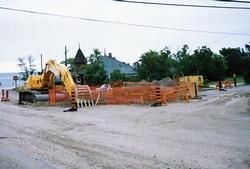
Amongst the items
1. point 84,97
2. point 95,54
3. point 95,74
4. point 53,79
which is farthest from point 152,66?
point 84,97

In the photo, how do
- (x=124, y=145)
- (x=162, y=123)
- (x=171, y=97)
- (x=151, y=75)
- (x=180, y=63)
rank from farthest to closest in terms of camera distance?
1. (x=180, y=63)
2. (x=151, y=75)
3. (x=171, y=97)
4. (x=162, y=123)
5. (x=124, y=145)

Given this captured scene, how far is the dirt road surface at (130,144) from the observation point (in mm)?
9020

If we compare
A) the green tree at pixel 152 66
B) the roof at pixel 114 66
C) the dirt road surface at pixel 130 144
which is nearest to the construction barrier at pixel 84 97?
the dirt road surface at pixel 130 144

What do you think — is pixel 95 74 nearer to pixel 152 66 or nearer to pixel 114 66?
pixel 152 66

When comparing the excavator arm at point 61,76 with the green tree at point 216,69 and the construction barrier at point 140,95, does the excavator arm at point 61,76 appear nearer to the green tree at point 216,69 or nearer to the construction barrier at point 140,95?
the construction barrier at point 140,95

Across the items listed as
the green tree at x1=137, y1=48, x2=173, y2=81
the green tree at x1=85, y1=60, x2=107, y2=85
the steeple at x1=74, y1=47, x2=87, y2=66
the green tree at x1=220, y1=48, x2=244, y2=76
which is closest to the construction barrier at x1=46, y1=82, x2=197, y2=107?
the green tree at x1=85, y1=60, x2=107, y2=85

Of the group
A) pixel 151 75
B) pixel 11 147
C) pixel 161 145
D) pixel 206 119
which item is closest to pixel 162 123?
pixel 206 119

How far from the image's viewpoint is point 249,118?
1695cm

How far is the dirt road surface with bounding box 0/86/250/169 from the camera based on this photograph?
29.6 feet

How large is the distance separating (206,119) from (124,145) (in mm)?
6922

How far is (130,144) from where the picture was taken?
37.3 ft

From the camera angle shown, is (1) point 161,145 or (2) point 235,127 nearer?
(1) point 161,145

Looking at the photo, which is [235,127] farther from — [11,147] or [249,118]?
[11,147]

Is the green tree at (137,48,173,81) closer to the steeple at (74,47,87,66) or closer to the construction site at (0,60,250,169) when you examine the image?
the steeple at (74,47,87,66)
